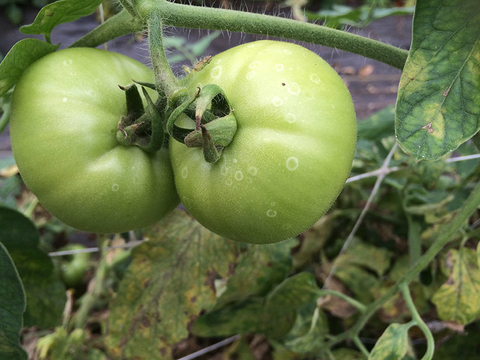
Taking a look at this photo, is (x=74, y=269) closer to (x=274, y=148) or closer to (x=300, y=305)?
(x=300, y=305)

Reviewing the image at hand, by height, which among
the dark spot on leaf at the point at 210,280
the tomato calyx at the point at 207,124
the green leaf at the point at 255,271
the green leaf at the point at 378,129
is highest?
the tomato calyx at the point at 207,124

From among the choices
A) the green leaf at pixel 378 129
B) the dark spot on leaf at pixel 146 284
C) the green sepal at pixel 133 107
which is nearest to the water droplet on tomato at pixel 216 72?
the green sepal at pixel 133 107

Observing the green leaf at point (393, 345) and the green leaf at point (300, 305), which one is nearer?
A: the green leaf at point (393, 345)

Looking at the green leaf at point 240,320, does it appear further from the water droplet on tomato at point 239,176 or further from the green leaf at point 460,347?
the water droplet on tomato at point 239,176

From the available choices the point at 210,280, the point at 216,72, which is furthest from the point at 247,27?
the point at 210,280

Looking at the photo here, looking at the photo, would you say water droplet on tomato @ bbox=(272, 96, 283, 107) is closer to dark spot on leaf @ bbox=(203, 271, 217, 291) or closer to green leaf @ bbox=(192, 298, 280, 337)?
dark spot on leaf @ bbox=(203, 271, 217, 291)

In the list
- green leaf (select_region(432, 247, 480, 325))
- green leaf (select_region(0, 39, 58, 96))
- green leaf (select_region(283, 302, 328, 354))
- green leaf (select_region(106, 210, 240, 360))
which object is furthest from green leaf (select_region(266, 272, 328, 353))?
green leaf (select_region(0, 39, 58, 96))
